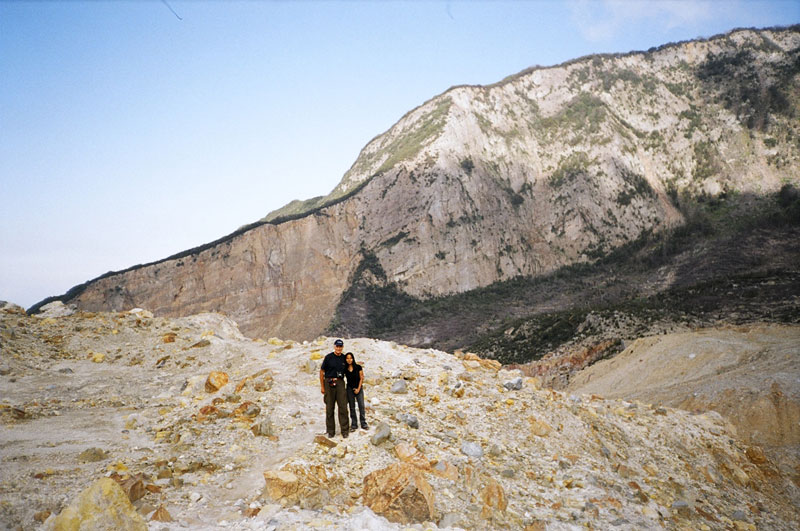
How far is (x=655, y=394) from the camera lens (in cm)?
1742

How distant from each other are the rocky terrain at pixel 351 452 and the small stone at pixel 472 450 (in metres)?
0.04

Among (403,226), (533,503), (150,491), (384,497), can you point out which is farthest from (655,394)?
(403,226)

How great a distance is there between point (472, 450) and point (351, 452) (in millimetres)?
2061

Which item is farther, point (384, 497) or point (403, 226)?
point (403, 226)

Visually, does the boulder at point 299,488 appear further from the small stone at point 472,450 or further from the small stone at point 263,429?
the small stone at point 472,450

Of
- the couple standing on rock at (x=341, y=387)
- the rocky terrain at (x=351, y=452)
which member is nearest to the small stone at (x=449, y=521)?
the rocky terrain at (x=351, y=452)

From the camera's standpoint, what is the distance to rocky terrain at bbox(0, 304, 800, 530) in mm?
5508

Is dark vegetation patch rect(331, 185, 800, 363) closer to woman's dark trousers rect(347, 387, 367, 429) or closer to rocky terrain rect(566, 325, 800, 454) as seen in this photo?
rocky terrain rect(566, 325, 800, 454)

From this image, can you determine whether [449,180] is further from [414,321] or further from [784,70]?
[784,70]

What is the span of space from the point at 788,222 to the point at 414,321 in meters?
45.3

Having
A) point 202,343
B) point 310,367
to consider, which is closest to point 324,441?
point 310,367

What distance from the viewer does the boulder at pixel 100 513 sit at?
444 cm

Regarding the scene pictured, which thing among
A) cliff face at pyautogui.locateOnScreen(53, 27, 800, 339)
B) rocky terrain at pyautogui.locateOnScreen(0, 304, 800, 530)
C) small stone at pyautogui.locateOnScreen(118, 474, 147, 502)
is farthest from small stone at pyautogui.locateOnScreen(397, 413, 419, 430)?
cliff face at pyautogui.locateOnScreen(53, 27, 800, 339)

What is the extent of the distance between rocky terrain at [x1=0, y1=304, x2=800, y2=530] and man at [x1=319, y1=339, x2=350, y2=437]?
0.28m
